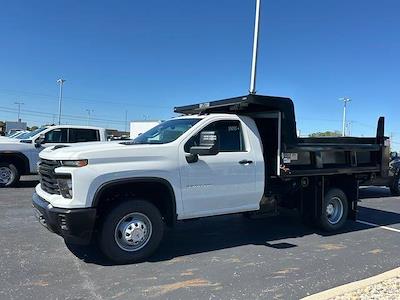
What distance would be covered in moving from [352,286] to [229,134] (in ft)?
10.2

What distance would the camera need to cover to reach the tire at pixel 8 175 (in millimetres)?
13562

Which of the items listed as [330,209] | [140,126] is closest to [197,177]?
[330,209]

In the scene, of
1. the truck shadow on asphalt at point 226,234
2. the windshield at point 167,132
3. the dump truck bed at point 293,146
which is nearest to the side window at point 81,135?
the dump truck bed at point 293,146

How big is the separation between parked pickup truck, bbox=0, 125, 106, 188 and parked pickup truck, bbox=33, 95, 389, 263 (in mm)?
6684

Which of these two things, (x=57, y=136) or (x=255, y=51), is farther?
(x=255, y=51)

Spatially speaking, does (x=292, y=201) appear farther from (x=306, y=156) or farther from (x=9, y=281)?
(x=9, y=281)

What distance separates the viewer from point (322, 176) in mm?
8414

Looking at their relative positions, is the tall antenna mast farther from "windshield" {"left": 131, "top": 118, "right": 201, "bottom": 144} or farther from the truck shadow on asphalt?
"windshield" {"left": 131, "top": 118, "right": 201, "bottom": 144}

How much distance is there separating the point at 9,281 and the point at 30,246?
1634 mm

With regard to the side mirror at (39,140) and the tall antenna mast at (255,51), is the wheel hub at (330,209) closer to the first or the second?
the tall antenna mast at (255,51)

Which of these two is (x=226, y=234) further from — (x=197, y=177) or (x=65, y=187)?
(x=65, y=187)

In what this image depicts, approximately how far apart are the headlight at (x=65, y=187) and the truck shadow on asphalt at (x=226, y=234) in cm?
A: 100

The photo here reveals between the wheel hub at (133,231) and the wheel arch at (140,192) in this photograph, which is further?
the wheel hub at (133,231)

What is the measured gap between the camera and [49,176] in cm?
618
